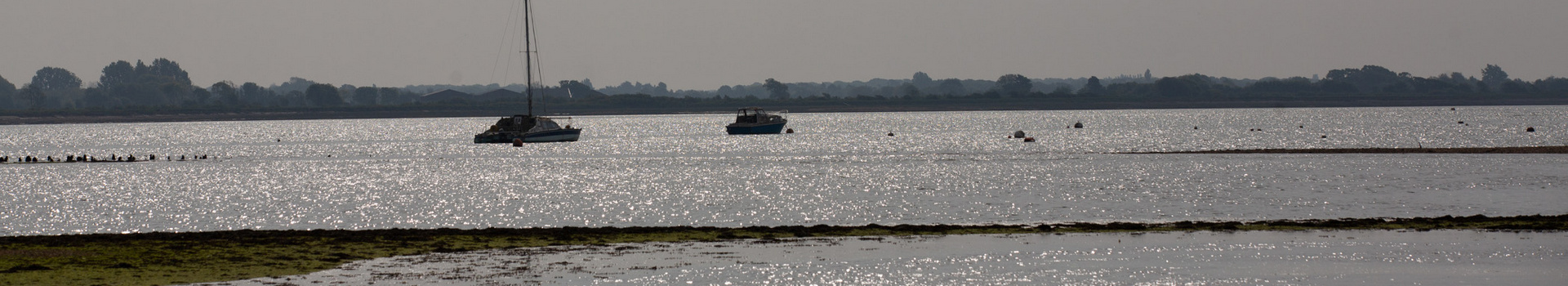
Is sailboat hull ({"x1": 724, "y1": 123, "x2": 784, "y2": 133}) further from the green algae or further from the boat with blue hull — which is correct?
the green algae

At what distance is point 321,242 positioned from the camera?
3381cm

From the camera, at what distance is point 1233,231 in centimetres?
3528

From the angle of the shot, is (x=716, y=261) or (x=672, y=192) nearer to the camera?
(x=716, y=261)

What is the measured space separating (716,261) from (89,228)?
25.0 meters

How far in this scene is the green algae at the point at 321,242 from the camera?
2792 centimetres

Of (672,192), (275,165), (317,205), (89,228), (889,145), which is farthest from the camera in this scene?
(889,145)

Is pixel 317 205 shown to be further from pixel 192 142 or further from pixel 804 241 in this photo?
pixel 192 142

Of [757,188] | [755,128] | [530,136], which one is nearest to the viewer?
[757,188]

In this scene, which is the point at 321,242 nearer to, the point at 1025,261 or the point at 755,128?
the point at 1025,261

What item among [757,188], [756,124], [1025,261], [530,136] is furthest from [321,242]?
[756,124]

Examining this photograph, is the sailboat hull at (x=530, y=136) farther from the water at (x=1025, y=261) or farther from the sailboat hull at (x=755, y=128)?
the water at (x=1025, y=261)

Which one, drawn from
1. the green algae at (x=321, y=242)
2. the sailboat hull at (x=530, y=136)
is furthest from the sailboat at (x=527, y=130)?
the green algae at (x=321, y=242)

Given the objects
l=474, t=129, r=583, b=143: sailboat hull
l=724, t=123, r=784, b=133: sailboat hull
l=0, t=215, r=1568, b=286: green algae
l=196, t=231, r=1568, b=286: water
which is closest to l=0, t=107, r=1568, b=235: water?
l=0, t=215, r=1568, b=286: green algae

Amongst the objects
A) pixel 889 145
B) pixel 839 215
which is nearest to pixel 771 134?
pixel 889 145
